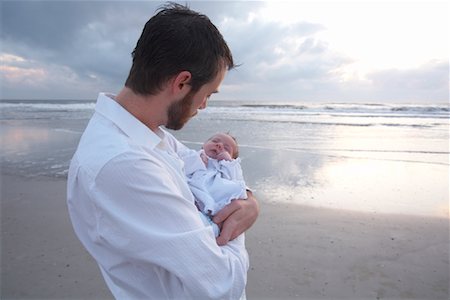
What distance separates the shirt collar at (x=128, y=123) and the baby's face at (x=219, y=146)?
1.60m

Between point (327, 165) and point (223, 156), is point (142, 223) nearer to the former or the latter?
point (223, 156)

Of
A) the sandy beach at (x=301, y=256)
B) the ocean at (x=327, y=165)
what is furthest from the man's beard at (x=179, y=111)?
the ocean at (x=327, y=165)

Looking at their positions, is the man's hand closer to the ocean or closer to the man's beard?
the man's beard

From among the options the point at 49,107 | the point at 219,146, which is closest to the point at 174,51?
the point at 219,146

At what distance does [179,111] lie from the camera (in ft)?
4.50

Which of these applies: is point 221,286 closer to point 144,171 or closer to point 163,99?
point 144,171

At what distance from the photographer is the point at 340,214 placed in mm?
5074

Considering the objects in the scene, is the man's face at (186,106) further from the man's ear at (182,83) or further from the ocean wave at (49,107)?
the ocean wave at (49,107)

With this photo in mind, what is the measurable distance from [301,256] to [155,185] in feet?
10.4

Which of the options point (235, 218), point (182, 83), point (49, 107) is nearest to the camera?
point (182, 83)

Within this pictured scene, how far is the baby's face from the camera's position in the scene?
118 inches

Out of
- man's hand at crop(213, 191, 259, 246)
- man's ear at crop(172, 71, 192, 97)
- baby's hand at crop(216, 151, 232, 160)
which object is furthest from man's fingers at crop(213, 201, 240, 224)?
baby's hand at crop(216, 151, 232, 160)

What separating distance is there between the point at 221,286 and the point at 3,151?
1044 centimetres

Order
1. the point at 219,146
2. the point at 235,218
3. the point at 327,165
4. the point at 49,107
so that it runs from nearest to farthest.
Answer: the point at 235,218
the point at 219,146
the point at 327,165
the point at 49,107
